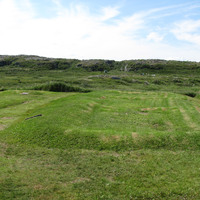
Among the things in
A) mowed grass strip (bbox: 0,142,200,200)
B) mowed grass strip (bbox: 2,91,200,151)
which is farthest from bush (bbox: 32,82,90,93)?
mowed grass strip (bbox: 0,142,200,200)

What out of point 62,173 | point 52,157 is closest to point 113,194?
point 62,173

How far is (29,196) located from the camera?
17.0 meters

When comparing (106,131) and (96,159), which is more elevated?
(106,131)

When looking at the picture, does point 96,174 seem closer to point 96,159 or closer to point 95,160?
point 95,160

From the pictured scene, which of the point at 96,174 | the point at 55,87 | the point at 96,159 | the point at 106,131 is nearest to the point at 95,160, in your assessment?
the point at 96,159

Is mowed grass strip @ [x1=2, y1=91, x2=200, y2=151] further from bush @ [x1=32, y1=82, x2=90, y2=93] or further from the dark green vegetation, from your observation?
bush @ [x1=32, y1=82, x2=90, y2=93]

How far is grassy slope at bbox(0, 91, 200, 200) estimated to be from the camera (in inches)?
713

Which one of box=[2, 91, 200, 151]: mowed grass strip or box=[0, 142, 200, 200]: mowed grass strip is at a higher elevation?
box=[2, 91, 200, 151]: mowed grass strip

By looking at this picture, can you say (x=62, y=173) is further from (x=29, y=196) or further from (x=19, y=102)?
(x=19, y=102)

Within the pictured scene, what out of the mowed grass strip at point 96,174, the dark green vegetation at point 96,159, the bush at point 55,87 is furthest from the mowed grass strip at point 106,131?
the bush at point 55,87

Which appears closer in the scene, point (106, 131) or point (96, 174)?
point (96, 174)

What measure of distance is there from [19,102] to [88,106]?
24.3 m

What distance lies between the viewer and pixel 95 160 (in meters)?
24.8

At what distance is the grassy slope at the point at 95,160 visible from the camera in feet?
59.4
